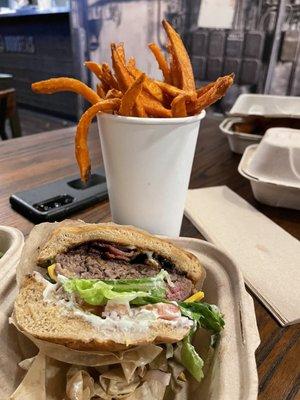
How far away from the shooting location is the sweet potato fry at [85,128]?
2.11 feet

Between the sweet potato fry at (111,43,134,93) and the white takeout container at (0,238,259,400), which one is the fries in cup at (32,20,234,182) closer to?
the sweet potato fry at (111,43,134,93)

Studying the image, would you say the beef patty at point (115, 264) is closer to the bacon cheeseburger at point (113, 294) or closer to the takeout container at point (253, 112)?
the bacon cheeseburger at point (113, 294)

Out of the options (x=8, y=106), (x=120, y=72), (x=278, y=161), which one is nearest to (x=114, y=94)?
(x=120, y=72)

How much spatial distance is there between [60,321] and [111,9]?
5057 millimetres

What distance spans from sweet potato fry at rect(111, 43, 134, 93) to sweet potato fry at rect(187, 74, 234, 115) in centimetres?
13

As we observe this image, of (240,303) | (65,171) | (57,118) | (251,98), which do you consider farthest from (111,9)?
(240,303)

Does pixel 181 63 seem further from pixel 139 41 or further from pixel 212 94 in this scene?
pixel 139 41

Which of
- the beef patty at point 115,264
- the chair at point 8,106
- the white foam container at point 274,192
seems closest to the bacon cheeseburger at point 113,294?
the beef patty at point 115,264

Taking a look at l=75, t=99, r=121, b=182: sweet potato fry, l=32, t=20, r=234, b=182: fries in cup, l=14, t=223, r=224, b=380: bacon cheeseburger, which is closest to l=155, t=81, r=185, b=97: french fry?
l=32, t=20, r=234, b=182: fries in cup

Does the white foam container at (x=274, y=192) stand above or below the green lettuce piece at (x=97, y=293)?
below

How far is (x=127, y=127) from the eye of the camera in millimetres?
658

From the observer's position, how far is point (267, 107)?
5.18ft

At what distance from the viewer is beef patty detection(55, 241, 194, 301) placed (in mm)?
574

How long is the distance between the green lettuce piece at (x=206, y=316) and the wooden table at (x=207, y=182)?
117mm
